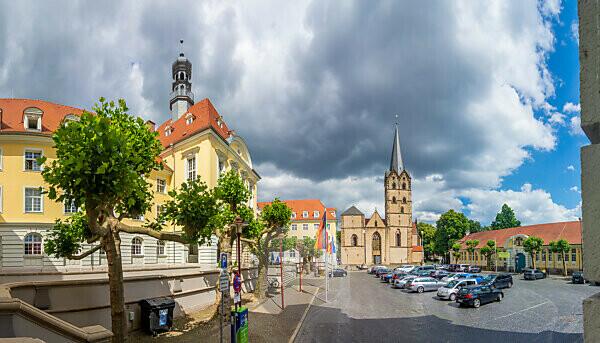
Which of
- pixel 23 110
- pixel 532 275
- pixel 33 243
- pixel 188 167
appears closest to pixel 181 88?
pixel 188 167

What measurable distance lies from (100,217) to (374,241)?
9003cm

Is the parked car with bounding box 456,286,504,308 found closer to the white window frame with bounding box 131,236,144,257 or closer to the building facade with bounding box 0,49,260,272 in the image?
the building facade with bounding box 0,49,260,272

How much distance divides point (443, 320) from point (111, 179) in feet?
57.3

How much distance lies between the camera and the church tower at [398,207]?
9781 cm

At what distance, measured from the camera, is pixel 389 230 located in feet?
321

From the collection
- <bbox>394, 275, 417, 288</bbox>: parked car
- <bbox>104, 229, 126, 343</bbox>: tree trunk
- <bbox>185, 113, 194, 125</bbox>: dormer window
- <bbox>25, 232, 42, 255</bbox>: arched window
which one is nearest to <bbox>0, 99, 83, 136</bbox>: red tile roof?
<bbox>25, 232, 42, 255</bbox>: arched window

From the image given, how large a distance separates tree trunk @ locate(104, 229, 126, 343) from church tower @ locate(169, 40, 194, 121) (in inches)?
1499

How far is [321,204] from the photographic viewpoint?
108188 millimetres

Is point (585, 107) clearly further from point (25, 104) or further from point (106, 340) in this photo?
point (25, 104)

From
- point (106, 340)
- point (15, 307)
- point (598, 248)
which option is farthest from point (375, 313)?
point (598, 248)

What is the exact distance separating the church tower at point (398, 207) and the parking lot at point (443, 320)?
67.3 meters

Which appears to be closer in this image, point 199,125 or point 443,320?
point 443,320

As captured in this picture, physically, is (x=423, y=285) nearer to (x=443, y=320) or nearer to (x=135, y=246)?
(x=443, y=320)

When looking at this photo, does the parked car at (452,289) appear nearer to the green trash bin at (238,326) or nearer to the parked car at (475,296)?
the parked car at (475,296)
